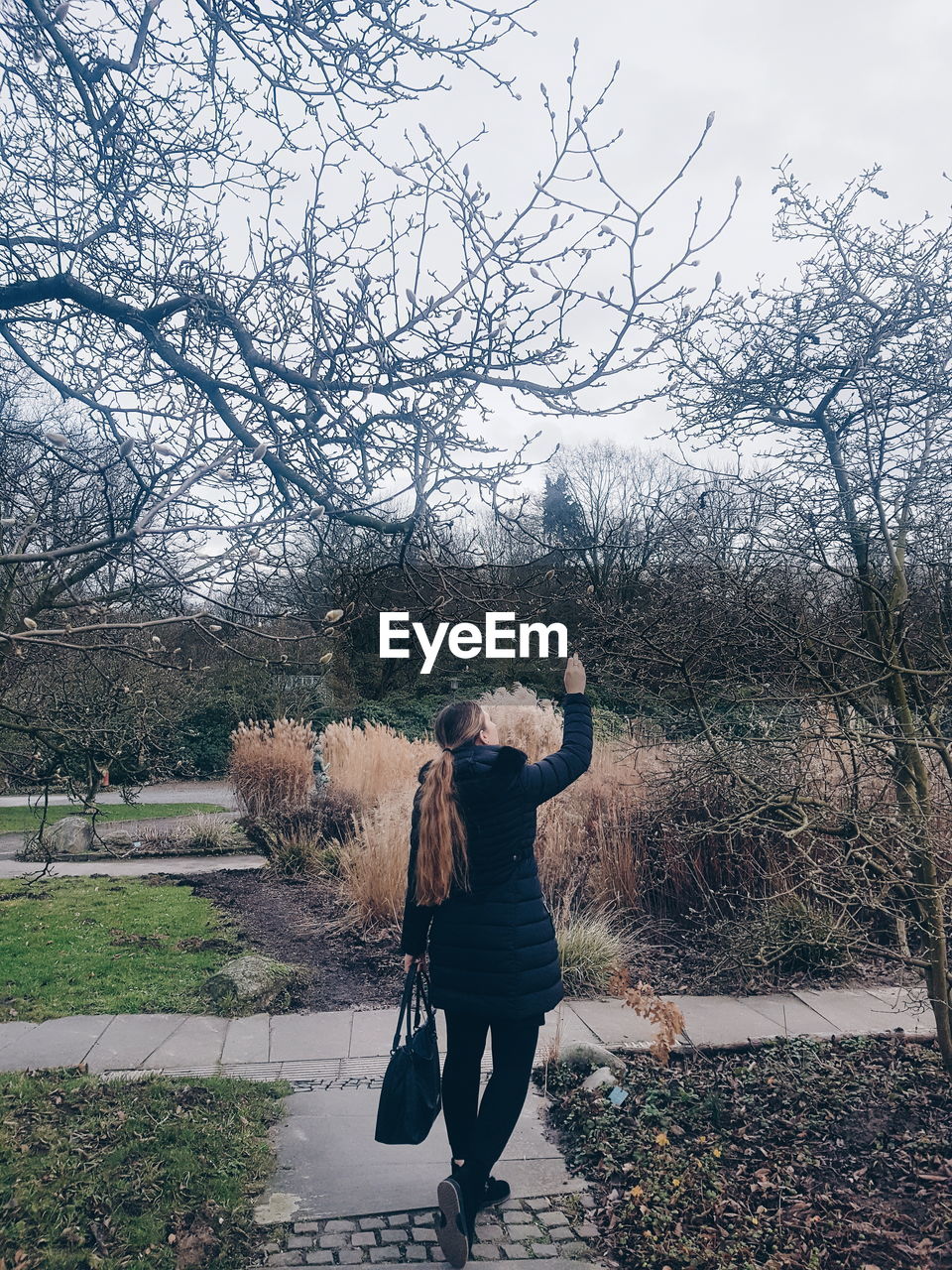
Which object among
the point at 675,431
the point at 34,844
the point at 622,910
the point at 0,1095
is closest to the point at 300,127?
the point at 675,431

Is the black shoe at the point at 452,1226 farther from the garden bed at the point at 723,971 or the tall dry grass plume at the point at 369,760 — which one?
the tall dry grass plume at the point at 369,760

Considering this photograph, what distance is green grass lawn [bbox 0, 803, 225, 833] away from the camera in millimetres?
12672

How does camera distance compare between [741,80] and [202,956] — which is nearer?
[741,80]

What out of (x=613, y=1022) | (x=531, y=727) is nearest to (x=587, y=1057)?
(x=613, y=1022)

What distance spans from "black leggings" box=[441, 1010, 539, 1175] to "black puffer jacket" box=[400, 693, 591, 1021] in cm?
9

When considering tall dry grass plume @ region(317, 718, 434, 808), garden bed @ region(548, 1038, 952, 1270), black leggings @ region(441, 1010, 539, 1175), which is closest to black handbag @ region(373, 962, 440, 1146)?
black leggings @ region(441, 1010, 539, 1175)

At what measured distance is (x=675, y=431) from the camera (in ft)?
17.1

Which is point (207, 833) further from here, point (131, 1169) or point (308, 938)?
point (131, 1169)

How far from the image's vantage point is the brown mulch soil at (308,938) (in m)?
5.56

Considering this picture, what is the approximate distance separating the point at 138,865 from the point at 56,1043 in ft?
19.9

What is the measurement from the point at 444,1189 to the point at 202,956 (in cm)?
404

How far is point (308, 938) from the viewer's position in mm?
6773

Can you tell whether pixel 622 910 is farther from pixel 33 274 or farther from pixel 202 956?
pixel 33 274

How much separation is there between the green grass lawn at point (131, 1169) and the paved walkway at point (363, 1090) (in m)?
0.12
